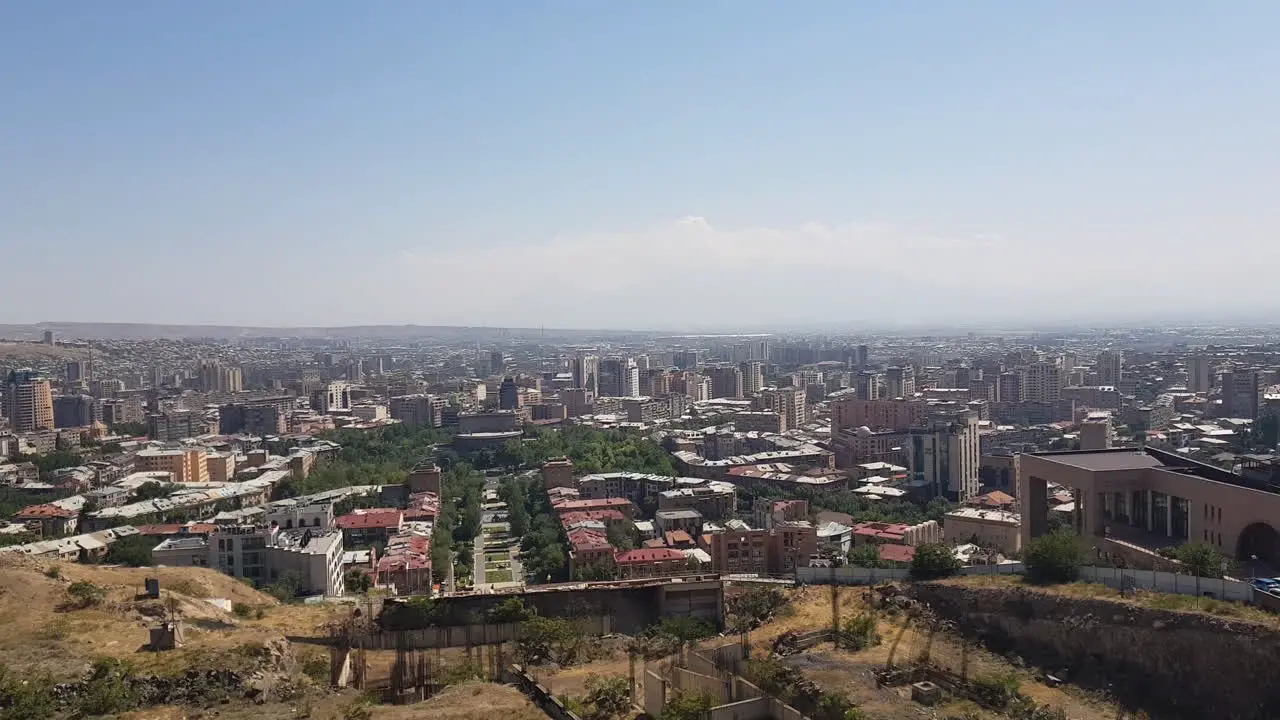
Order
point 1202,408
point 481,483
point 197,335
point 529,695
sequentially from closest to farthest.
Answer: point 529,695 < point 481,483 < point 1202,408 < point 197,335

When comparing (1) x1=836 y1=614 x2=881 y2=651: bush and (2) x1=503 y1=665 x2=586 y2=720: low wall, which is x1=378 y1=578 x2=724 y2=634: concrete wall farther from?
(2) x1=503 y1=665 x2=586 y2=720: low wall

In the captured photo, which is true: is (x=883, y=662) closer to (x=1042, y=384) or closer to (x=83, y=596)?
(x=83, y=596)

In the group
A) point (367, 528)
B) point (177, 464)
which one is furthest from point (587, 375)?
point (367, 528)

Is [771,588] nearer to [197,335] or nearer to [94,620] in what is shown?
[94,620]

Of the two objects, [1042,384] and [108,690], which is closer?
[108,690]

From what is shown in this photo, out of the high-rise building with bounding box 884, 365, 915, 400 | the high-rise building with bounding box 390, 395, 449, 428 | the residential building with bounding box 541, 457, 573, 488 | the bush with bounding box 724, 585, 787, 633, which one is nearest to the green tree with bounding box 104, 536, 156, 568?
the bush with bounding box 724, 585, 787, 633

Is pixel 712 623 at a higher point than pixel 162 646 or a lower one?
lower

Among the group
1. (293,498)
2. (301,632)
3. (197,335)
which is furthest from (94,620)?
(197,335)
